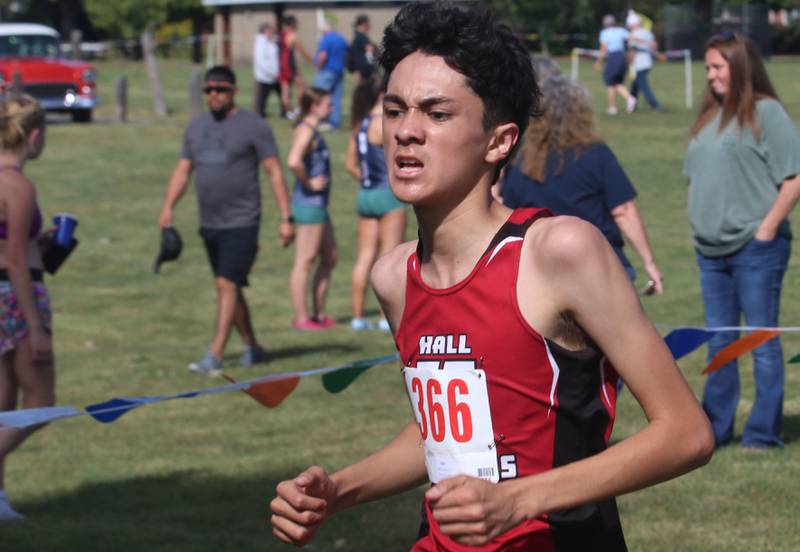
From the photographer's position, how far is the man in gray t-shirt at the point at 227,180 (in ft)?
34.3

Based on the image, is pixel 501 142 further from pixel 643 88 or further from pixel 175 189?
pixel 643 88

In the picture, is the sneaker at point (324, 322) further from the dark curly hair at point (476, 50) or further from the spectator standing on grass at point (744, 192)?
the dark curly hair at point (476, 50)

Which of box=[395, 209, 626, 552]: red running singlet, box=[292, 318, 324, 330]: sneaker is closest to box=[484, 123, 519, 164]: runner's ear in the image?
box=[395, 209, 626, 552]: red running singlet

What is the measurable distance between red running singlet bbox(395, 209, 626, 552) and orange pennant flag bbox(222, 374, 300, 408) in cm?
231

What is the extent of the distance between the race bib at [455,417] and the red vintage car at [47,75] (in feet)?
89.4

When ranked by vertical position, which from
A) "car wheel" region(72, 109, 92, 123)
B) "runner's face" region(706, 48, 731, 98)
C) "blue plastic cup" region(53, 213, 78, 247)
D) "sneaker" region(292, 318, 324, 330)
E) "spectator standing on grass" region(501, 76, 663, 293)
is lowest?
"car wheel" region(72, 109, 92, 123)

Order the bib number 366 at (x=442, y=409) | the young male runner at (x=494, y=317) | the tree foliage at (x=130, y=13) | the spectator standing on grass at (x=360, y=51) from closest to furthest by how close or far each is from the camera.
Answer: the young male runner at (x=494, y=317) < the bib number 366 at (x=442, y=409) < the spectator standing on grass at (x=360, y=51) < the tree foliage at (x=130, y=13)

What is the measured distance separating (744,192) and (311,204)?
5237 mm

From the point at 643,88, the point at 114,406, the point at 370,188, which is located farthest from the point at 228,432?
the point at 643,88

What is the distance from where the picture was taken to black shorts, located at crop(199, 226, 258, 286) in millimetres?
10531

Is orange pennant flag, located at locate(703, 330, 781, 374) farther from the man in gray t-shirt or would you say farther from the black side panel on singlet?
the man in gray t-shirt

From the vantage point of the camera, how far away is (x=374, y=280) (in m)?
3.35

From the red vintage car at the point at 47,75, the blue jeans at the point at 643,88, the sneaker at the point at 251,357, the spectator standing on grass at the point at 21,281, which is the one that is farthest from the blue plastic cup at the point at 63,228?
the blue jeans at the point at 643,88

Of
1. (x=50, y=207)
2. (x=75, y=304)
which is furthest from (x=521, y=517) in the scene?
(x=50, y=207)
